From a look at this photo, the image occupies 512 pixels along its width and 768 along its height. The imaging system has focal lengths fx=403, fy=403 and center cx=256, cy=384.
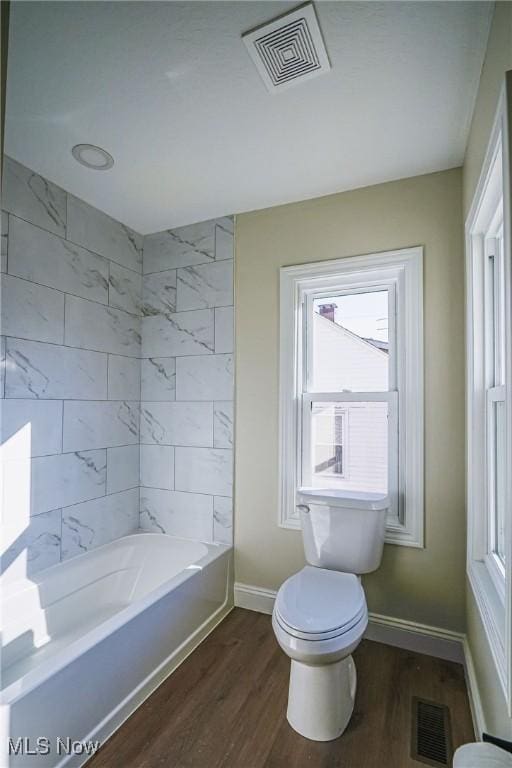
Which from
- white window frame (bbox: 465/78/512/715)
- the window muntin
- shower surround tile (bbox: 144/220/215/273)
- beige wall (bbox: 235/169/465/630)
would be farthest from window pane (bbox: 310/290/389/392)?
shower surround tile (bbox: 144/220/215/273)

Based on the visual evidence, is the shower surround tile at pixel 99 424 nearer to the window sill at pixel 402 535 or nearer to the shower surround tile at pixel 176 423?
the shower surround tile at pixel 176 423

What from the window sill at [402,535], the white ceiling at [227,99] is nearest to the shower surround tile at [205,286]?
the white ceiling at [227,99]

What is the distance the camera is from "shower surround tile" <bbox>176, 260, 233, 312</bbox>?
2.56 metres

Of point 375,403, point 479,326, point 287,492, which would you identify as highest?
point 479,326

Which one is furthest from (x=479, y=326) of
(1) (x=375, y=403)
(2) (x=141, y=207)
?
(2) (x=141, y=207)

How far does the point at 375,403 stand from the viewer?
221cm

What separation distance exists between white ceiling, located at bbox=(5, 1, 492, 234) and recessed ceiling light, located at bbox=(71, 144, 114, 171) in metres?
0.04

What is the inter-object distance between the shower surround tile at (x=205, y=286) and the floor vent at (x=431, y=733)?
7.26 ft

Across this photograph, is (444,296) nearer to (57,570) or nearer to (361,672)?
(361,672)

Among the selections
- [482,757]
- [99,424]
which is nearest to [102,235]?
[99,424]

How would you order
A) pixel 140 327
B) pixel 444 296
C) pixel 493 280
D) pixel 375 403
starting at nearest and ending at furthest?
pixel 493 280, pixel 444 296, pixel 375 403, pixel 140 327

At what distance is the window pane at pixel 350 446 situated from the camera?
7.18 feet

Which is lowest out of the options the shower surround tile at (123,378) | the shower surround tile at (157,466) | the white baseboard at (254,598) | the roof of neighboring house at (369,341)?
the white baseboard at (254,598)

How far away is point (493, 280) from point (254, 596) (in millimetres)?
2107
